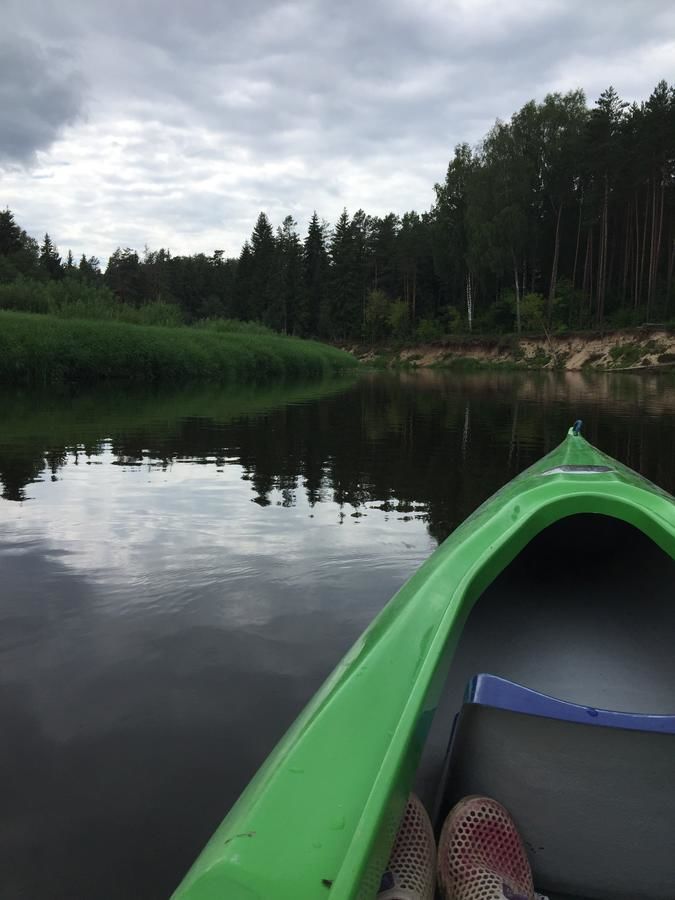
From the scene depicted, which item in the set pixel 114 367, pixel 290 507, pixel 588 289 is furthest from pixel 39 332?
pixel 588 289

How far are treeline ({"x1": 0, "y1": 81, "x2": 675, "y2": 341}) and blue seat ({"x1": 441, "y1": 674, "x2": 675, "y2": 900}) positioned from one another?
65.1 feet

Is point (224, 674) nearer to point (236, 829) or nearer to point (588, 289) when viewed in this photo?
point (236, 829)

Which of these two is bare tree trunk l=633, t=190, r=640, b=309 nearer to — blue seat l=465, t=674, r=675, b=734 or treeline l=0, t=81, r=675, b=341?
treeline l=0, t=81, r=675, b=341

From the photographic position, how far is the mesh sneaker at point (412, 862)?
1.21 m

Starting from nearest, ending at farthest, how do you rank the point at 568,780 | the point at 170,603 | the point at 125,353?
the point at 568,780, the point at 170,603, the point at 125,353

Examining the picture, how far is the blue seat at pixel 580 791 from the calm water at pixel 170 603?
830mm

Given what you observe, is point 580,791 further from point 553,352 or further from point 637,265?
point 637,265

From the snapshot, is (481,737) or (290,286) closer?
(481,737)

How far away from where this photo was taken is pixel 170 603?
3375 millimetres

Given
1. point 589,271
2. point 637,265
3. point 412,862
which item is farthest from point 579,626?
point 589,271

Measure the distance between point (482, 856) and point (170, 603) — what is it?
2.30 meters

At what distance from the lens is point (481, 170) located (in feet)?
128

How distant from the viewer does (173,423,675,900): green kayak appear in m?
0.97

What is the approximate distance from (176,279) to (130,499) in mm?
84297
